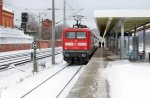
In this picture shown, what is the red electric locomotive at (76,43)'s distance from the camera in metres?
25.8

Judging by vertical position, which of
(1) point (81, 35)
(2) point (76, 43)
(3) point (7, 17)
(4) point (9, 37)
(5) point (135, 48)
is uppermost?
(3) point (7, 17)

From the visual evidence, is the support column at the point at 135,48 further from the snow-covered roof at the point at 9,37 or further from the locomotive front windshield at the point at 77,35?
the snow-covered roof at the point at 9,37

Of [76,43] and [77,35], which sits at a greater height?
[77,35]

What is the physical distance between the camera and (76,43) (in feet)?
85.1

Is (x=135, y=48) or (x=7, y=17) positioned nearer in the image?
(x=135, y=48)

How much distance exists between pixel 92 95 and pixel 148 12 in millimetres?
12349

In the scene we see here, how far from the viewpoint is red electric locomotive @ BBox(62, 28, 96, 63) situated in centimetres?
2577

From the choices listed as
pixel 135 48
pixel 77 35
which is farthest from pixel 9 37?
pixel 77 35

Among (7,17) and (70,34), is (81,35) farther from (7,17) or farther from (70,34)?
(7,17)

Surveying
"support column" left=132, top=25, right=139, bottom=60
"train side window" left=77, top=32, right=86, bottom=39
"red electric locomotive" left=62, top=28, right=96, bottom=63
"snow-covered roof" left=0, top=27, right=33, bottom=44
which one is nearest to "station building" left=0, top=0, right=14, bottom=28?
"snow-covered roof" left=0, top=27, right=33, bottom=44

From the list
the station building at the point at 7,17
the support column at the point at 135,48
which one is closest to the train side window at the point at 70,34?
the support column at the point at 135,48

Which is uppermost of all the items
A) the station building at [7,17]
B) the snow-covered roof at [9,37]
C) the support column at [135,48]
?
the station building at [7,17]

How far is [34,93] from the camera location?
12625mm

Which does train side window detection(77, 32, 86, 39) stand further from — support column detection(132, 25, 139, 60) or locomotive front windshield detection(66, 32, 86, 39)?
support column detection(132, 25, 139, 60)
